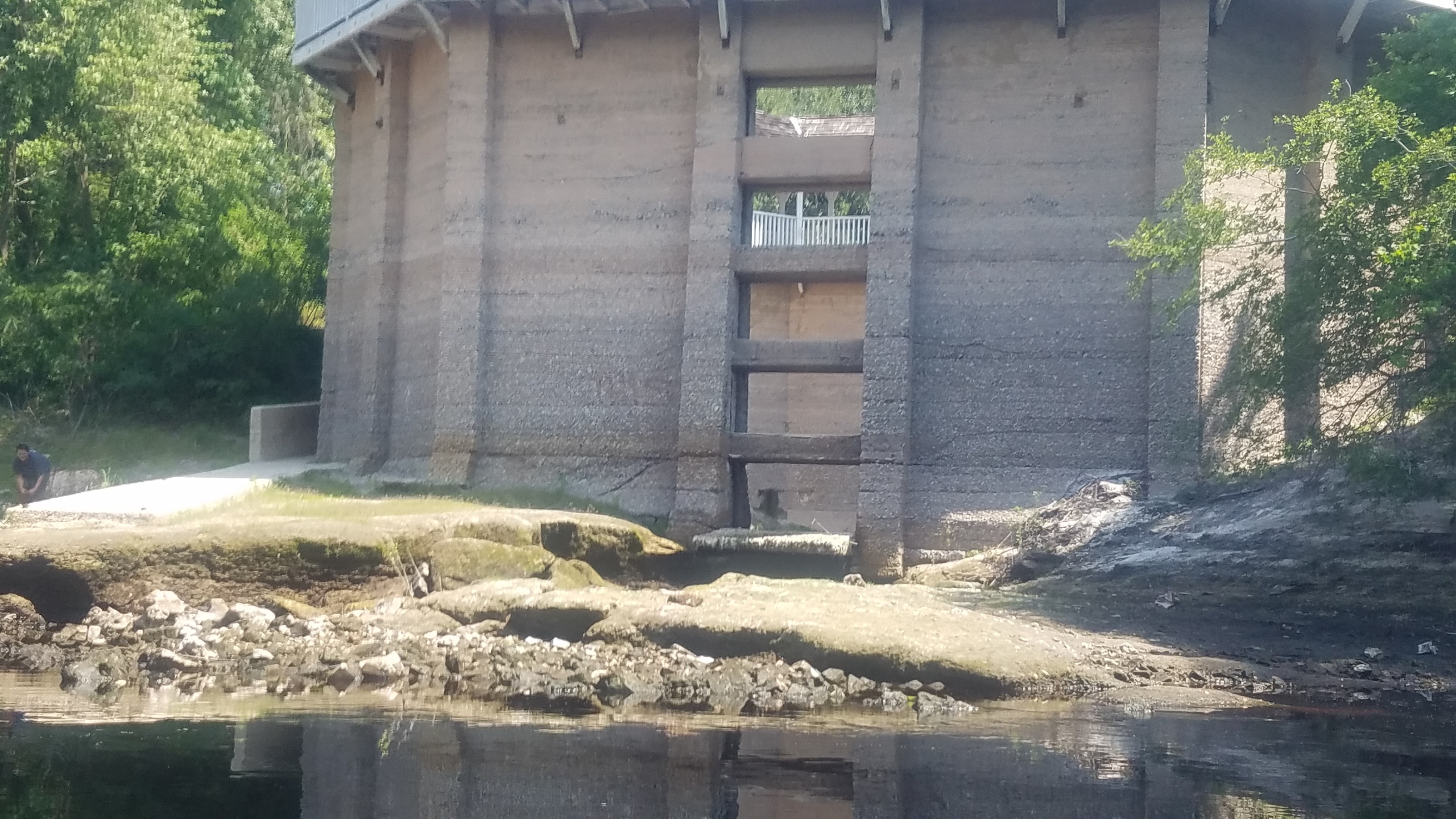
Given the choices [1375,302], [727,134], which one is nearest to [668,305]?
[727,134]

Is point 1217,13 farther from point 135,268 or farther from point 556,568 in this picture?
point 135,268

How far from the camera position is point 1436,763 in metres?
9.20

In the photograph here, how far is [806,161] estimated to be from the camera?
20.4 metres

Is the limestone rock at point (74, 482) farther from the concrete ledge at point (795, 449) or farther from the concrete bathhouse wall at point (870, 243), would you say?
the concrete ledge at point (795, 449)

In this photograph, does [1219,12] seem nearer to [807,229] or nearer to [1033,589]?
[1033,589]

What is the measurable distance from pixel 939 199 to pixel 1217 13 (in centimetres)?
425

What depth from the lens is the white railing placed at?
91.8 ft

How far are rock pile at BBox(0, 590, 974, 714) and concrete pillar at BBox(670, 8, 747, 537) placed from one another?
20.2ft

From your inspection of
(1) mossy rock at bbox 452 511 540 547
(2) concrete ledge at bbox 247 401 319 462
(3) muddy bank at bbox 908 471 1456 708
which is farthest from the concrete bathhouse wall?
(2) concrete ledge at bbox 247 401 319 462

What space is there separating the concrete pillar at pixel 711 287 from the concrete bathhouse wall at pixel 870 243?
0.12ft

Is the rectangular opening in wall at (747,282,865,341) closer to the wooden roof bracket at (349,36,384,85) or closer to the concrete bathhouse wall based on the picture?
the concrete bathhouse wall

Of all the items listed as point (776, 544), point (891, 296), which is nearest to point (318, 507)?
point (776, 544)

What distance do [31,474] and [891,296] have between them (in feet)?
37.4

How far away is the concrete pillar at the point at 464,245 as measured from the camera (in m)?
21.1
